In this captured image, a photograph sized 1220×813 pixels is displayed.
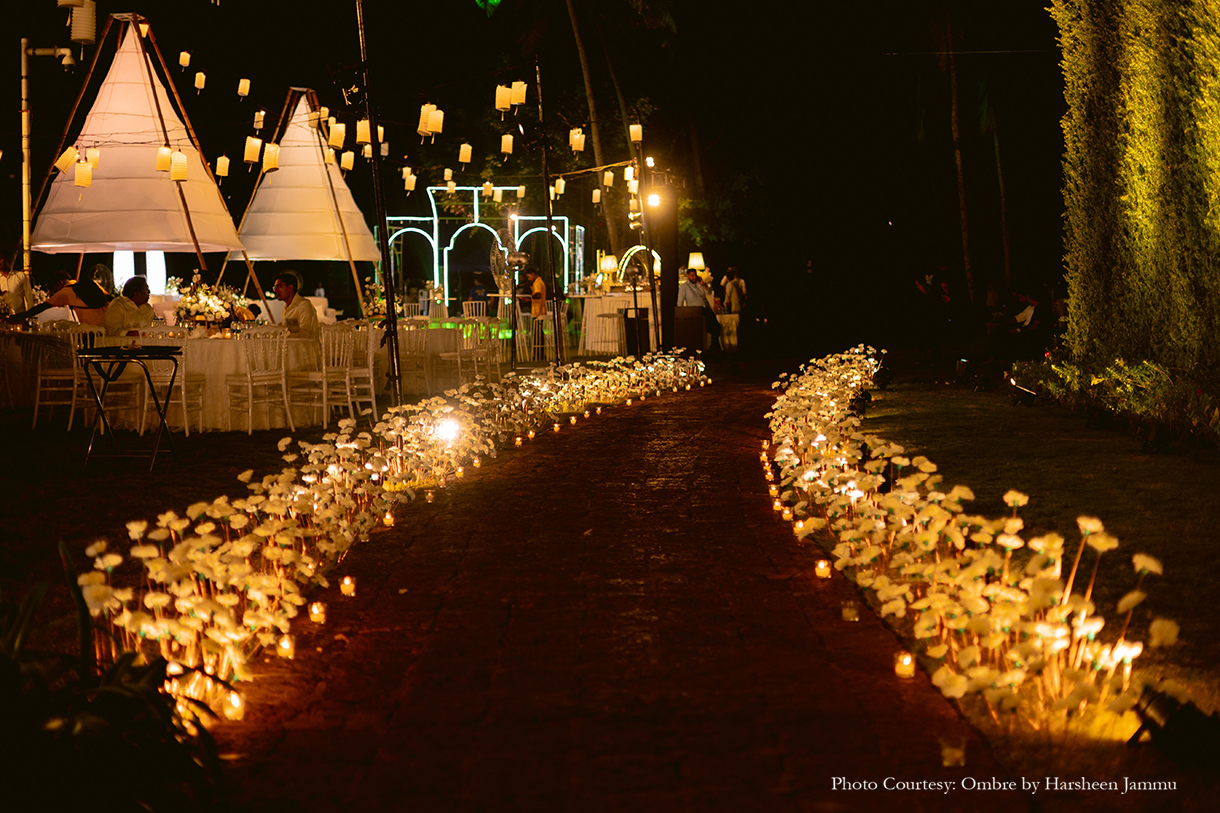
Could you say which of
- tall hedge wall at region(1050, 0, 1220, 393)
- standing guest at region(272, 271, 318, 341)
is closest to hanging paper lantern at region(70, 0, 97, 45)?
standing guest at region(272, 271, 318, 341)

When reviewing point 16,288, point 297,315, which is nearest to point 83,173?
point 16,288

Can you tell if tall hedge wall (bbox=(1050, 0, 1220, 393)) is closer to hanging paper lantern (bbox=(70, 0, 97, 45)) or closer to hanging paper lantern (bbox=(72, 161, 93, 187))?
hanging paper lantern (bbox=(70, 0, 97, 45))

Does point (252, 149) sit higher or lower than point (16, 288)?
higher

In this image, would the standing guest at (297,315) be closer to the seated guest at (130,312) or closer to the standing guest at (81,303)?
the seated guest at (130,312)

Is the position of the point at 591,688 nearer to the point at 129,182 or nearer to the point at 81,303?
the point at 81,303

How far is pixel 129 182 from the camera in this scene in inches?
514

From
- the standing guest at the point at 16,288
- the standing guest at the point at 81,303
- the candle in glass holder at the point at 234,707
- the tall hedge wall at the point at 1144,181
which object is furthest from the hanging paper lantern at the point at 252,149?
the candle in glass holder at the point at 234,707

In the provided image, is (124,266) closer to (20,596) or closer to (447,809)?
(20,596)

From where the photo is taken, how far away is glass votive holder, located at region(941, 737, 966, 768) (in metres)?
2.79

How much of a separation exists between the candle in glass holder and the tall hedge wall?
24.2 ft

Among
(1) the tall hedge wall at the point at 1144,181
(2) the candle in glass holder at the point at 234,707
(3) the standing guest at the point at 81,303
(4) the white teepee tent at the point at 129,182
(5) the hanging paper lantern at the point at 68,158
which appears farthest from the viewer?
(4) the white teepee tent at the point at 129,182

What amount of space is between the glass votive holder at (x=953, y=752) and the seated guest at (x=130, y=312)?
374 inches

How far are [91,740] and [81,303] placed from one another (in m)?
10.7

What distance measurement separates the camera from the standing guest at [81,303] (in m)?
11.4
